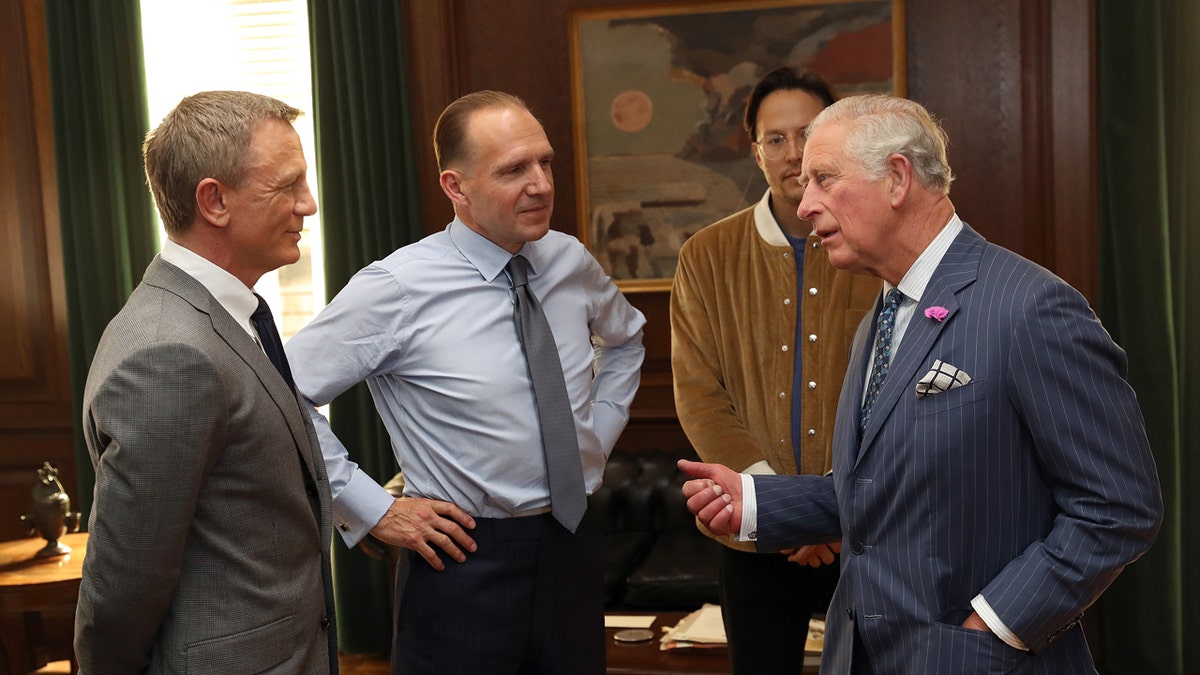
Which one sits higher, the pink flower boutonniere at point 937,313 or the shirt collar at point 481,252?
the shirt collar at point 481,252

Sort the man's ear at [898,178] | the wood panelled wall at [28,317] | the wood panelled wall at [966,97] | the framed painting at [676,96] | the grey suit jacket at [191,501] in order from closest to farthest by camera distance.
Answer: the grey suit jacket at [191,501], the man's ear at [898,178], the wood panelled wall at [966,97], the framed painting at [676,96], the wood panelled wall at [28,317]

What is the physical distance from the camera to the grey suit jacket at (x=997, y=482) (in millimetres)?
1788

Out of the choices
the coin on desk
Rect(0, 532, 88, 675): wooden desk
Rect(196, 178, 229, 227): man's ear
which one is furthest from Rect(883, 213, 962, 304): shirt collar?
Rect(0, 532, 88, 675): wooden desk

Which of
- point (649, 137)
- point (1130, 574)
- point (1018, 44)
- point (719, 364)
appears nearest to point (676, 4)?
point (649, 137)

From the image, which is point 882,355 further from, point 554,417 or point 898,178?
point 554,417

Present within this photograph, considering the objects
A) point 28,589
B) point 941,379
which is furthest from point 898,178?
point 28,589

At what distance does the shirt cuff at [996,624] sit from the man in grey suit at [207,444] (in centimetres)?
112

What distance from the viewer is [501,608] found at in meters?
2.42

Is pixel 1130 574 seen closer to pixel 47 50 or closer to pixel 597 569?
pixel 597 569

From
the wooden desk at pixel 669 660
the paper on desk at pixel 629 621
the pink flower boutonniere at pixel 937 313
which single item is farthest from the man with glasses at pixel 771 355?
the paper on desk at pixel 629 621

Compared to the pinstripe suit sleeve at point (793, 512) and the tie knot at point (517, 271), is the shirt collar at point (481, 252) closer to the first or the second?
the tie knot at point (517, 271)

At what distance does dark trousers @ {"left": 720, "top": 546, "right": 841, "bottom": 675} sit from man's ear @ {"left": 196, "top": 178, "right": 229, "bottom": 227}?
149 cm

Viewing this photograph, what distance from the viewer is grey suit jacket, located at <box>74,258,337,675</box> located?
1.71 metres

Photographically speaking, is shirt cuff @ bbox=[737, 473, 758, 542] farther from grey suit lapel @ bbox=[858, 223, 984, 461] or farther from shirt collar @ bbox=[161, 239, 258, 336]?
shirt collar @ bbox=[161, 239, 258, 336]
